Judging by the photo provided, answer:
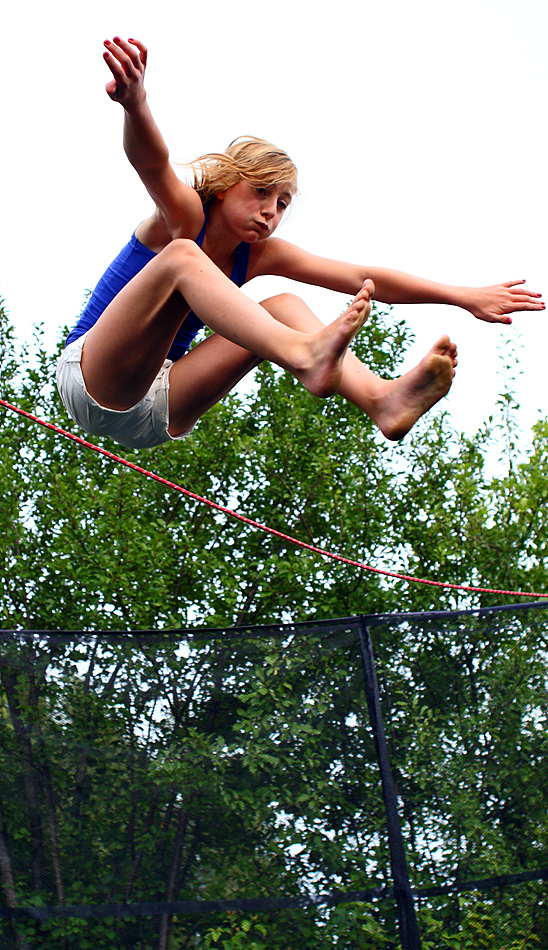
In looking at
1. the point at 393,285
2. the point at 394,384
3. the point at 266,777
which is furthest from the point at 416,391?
the point at 266,777

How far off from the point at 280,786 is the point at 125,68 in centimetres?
188

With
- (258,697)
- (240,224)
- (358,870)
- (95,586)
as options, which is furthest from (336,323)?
(95,586)

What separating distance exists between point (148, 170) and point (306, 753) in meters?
1.67

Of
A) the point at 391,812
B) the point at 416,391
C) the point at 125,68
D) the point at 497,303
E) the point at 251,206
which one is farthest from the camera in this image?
the point at 391,812

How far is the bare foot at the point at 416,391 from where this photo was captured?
5.15ft

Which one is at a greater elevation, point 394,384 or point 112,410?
point 112,410

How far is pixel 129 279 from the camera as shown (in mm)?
1847

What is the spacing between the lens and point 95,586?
4.17 metres

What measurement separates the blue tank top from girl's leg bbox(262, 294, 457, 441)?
17 centimetres

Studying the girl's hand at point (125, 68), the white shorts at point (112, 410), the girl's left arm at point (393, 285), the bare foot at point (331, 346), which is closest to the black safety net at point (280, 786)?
the white shorts at point (112, 410)

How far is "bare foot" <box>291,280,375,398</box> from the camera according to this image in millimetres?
1456

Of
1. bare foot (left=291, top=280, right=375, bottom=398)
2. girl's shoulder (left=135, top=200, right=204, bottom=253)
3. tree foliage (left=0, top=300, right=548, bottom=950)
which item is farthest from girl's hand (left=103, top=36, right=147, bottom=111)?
tree foliage (left=0, top=300, right=548, bottom=950)

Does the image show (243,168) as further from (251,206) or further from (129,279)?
(129,279)

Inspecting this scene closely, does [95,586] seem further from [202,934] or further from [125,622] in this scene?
[202,934]
